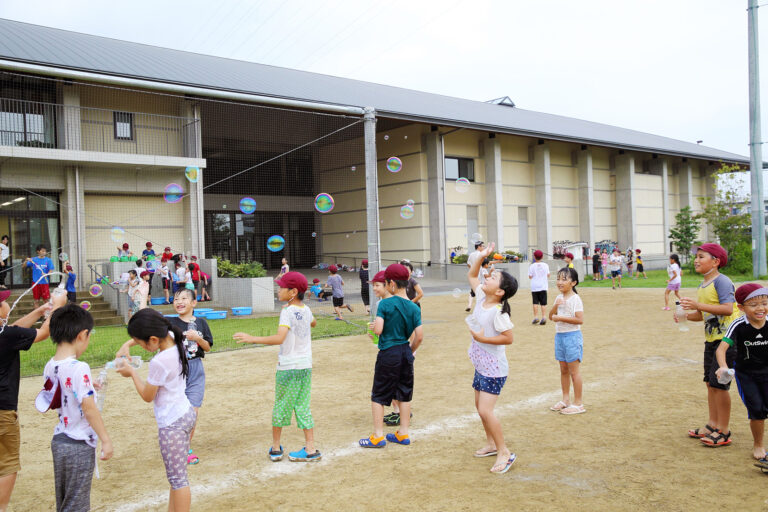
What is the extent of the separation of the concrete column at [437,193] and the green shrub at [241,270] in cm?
1134

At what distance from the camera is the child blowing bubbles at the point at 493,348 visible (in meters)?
4.56

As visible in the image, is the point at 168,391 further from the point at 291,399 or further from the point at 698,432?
the point at 698,432

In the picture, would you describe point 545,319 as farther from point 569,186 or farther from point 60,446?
point 569,186

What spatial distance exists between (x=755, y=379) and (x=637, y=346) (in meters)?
5.76

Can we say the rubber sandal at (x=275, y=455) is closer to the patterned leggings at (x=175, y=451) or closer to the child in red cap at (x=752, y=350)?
the patterned leggings at (x=175, y=451)

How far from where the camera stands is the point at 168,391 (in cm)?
350

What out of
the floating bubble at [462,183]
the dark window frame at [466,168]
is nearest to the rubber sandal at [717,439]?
the floating bubble at [462,183]

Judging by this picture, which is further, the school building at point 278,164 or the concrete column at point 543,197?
the concrete column at point 543,197

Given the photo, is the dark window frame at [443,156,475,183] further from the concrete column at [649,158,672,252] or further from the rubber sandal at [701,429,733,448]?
the rubber sandal at [701,429,733,448]

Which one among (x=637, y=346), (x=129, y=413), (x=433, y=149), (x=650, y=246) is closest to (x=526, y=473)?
(x=129, y=413)

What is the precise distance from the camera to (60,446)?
10.6ft

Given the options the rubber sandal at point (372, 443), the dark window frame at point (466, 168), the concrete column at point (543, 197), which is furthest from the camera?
the concrete column at point (543, 197)

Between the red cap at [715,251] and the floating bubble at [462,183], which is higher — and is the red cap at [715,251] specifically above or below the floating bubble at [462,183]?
below

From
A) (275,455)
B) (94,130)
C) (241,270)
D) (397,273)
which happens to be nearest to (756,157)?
(241,270)
